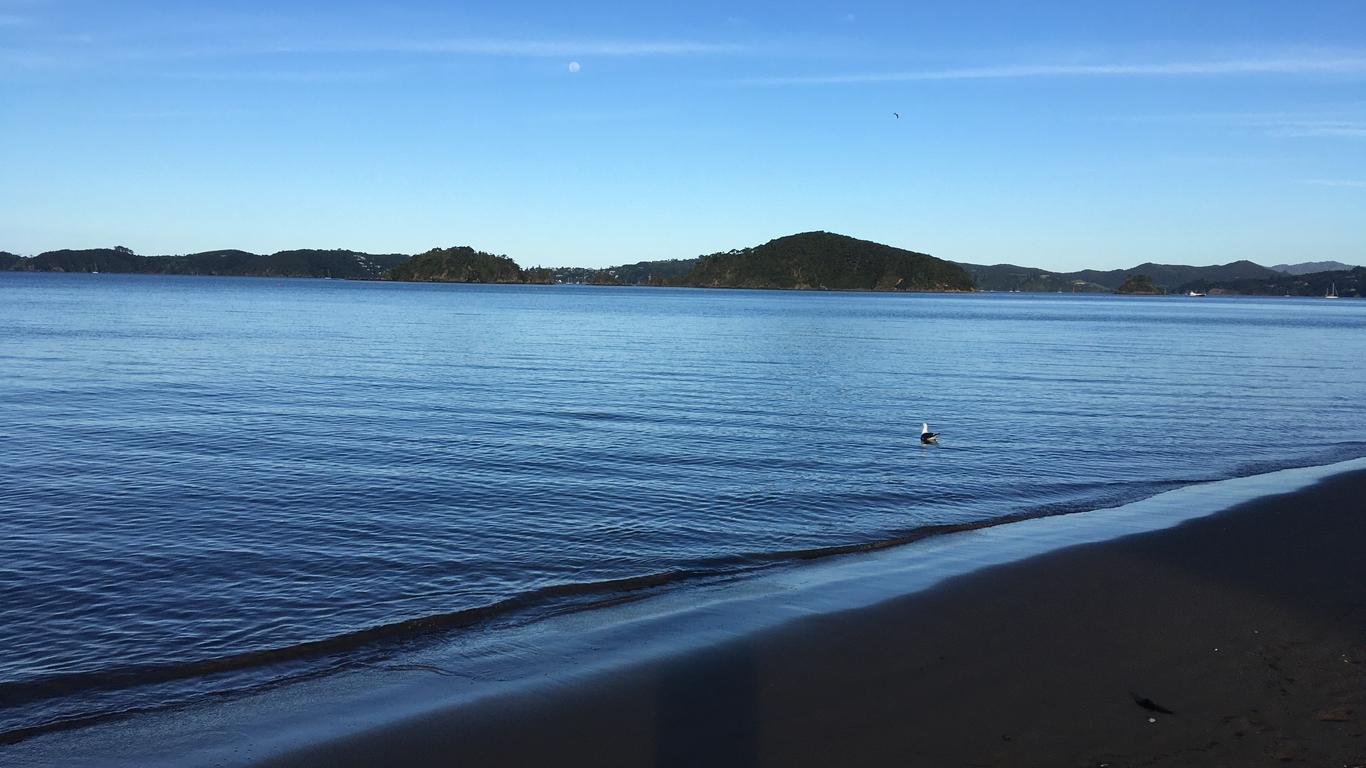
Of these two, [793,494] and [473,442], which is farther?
[473,442]

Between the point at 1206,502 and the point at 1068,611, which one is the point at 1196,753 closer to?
the point at 1068,611

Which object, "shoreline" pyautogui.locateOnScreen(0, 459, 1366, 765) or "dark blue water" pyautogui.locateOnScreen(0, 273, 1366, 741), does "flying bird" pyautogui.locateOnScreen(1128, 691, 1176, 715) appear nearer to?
"shoreline" pyautogui.locateOnScreen(0, 459, 1366, 765)

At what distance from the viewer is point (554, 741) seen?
26.4ft

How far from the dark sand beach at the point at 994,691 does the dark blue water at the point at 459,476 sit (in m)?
2.76

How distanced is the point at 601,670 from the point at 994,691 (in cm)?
390

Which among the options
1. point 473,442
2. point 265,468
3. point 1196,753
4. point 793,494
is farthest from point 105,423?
point 1196,753

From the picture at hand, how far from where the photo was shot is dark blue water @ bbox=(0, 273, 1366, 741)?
11.3 m

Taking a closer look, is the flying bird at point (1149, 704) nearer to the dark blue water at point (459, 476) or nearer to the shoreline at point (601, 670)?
the shoreline at point (601, 670)

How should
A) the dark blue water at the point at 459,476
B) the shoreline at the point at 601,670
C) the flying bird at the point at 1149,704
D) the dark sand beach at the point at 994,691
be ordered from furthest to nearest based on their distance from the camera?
the dark blue water at the point at 459,476, the flying bird at the point at 1149,704, the shoreline at the point at 601,670, the dark sand beach at the point at 994,691

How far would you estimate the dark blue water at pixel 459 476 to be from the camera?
1129 centimetres

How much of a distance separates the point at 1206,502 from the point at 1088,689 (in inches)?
443

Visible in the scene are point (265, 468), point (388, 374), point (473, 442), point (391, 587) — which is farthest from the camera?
point (388, 374)

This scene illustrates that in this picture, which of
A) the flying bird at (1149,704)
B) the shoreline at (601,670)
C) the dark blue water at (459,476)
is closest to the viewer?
the shoreline at (601,670)

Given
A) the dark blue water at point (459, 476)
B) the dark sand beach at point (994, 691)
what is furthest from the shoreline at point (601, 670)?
the dark blue water at point (459, 476)
